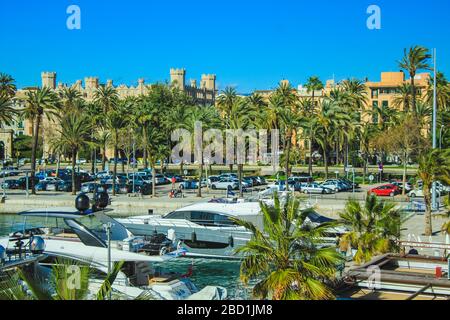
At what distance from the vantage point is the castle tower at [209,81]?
527ft

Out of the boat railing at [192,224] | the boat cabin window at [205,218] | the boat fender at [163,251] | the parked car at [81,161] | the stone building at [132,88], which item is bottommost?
the boat fender at [163,251]

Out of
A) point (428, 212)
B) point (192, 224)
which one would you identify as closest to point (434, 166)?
point (428, 212)

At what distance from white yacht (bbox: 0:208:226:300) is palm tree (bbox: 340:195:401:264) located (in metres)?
4.70

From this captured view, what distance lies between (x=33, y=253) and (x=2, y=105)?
50375 mm

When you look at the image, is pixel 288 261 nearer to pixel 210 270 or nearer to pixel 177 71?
pixel 210 270

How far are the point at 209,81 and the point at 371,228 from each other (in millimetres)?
141495

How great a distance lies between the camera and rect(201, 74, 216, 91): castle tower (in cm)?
16051

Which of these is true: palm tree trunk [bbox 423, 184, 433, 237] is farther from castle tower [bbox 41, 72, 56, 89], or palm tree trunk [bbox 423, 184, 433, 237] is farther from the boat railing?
castle tower [bbox 41, 72, 56, 89]

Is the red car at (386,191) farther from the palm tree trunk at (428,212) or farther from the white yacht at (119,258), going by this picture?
the white yacht at (119,258)

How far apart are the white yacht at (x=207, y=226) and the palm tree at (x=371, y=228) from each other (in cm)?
904

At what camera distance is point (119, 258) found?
69.6ft

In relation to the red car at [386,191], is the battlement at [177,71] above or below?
above

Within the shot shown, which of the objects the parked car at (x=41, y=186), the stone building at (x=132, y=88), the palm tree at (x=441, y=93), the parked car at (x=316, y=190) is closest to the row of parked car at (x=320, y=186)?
the parked car at (x=316, y=190)
